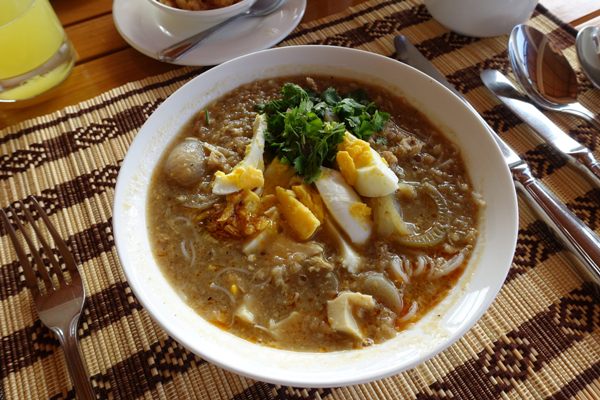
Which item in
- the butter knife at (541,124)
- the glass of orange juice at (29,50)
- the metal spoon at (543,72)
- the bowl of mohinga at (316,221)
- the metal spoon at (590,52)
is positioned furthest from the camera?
the metal spoon at (590,52)

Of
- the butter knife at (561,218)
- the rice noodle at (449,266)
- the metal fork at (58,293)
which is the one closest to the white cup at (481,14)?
the butter knife at (561,218)

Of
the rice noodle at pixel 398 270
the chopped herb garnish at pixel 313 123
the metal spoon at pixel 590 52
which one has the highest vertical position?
the metal spoon at pixel 590 52

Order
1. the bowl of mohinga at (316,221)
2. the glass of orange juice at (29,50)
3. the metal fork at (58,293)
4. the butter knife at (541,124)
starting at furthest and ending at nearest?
1. the glass of orange juice at (29,50)
2. the butter knife at (541,124)
3. the metal fork at (58,293)
4. the bowl of mohinga at (316,221)

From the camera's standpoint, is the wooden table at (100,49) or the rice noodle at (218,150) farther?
the wooden table at (100,49)

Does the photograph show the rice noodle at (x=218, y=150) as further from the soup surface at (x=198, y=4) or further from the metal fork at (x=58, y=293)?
the soup surface at (x=198, y=4)

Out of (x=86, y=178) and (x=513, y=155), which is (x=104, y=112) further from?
(x=513, y=155)

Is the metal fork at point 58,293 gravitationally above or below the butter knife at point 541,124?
below

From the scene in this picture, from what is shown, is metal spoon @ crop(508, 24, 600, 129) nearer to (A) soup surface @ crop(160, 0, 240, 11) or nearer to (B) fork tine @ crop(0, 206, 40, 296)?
(A) soup surface @ crop(160, 0, 240, 11)

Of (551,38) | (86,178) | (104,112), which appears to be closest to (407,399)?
(86,178)
